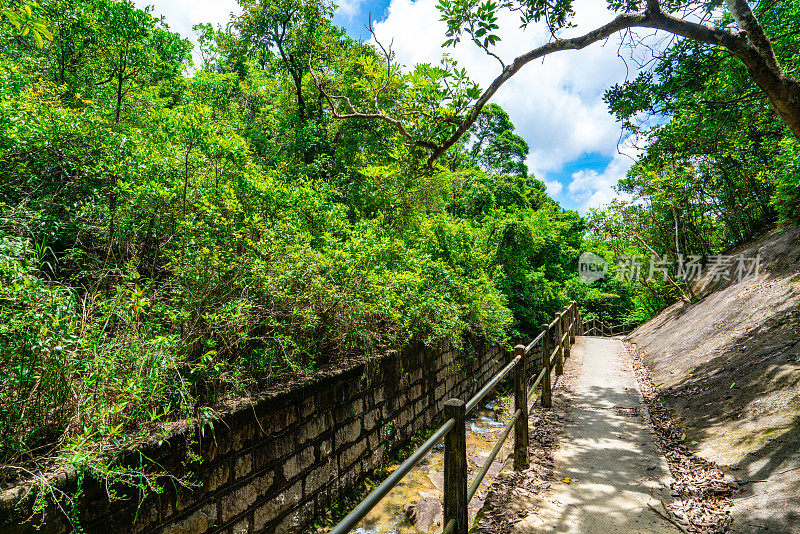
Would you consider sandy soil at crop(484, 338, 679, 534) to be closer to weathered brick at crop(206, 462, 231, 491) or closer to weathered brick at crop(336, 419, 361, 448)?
weathered brick at crop(336, 419, 361, 448)

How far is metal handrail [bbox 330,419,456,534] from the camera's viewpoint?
1284mm

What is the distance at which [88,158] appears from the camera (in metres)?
4.23

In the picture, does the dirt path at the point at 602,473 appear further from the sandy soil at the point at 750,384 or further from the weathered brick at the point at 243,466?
the weathered brick at the point at 243,466

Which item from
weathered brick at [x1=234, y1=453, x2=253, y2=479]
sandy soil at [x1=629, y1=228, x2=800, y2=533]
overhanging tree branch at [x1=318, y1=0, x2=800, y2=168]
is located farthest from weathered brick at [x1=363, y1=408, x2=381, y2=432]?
sandy soil at [x1=629, y1=228, x2=800, y2=533]

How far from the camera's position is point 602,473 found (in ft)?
12.5

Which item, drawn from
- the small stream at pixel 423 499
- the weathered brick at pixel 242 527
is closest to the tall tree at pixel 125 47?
the weathered brick at pixel 242 527

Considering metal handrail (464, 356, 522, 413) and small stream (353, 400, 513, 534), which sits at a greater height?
metal handrail (464, 356, 522, 413)

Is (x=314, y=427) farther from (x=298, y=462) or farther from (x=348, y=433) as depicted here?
(x=348, y=433)

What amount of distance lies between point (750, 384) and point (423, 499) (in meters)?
4.04

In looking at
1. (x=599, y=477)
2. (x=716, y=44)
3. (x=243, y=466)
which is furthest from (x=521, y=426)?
(x=716, y=44)

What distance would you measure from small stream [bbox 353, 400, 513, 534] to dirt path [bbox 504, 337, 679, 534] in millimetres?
664

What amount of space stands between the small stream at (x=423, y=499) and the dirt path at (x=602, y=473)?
664 mm

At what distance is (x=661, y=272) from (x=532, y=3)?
43.8 ft

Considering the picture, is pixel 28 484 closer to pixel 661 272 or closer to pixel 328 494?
pixel 328 494
